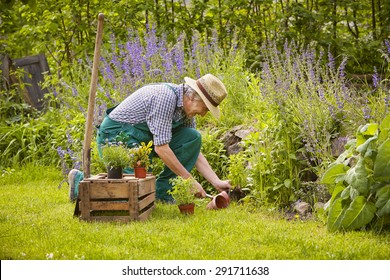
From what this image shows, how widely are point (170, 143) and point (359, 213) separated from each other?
6.31 ft

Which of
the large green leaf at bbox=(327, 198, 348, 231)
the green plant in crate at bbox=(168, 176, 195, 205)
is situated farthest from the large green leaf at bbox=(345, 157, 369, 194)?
the green plant in crate at bbox=(168, 176, 195, 205)

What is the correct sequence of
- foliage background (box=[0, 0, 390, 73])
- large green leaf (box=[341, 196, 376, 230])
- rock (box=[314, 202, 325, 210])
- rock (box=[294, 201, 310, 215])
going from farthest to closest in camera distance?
foliage background (box=[0, 0, 390, 73])
rock (box=[294, 201, 310, 215])
rock (box=[314, 202, 325, 210])
large green leaf (box=[341, 196, 376, 230])

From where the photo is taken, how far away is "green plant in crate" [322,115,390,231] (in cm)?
Answer: 379

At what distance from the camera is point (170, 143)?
5348mm

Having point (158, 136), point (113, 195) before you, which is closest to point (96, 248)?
point (113, 195)

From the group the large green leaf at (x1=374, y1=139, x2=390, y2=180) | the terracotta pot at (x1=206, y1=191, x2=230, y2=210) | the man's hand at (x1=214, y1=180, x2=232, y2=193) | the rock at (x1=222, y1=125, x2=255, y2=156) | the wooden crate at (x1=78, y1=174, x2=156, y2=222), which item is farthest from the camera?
the rock at (x1=222, y1=125, x2=255, y2=156)

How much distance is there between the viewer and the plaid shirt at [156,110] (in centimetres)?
474

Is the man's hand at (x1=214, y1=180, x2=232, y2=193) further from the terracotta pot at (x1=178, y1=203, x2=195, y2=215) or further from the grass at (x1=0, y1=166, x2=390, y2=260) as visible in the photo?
the terracotta pot at (x1=178, y1=203, x2=195, y2=215)

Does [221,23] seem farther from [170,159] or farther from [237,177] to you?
[170,159]

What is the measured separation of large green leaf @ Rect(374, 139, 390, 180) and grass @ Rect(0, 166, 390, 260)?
16.1 inches

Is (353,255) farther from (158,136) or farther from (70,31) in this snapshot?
(70,31)

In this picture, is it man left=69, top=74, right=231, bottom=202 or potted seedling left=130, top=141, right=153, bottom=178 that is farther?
man left=69, top=74, right=231, bottom=202

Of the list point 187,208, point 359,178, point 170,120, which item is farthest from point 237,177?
point 359,178

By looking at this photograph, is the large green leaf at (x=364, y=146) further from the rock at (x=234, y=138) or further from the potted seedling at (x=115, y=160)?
the rock at (x=234, y=138)
